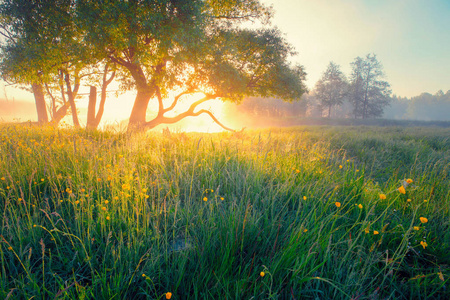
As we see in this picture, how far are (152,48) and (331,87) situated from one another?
142 ft

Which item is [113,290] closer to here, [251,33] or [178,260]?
[178,260]

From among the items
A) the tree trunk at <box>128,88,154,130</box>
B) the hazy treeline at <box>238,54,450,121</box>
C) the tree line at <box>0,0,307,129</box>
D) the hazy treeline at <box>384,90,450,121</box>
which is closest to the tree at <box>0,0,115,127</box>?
the tree line at <box>0,0,307,129</box>

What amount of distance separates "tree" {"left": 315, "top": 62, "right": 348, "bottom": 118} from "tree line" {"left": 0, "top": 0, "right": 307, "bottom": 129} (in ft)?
108

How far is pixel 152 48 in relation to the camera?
11.6m

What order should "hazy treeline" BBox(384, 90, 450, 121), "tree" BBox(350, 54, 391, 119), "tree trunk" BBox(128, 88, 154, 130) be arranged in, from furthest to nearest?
"hazy treeline" BBox(384, 90, 450, 121) → "tree" BBox(350, 54, 391, 119) → "tree trunk" BBox(128, 88, 154, 130)

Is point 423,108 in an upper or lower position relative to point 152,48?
upper

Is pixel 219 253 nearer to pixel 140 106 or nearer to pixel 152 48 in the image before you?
pixel 152 48

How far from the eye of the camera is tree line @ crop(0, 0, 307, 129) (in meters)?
9.81

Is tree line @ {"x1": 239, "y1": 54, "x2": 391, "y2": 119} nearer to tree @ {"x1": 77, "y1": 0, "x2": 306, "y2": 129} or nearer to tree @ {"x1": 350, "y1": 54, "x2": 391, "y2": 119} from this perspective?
tree @ {"x1": 350, "y1": 54, "x2": 391, "y2": 119}

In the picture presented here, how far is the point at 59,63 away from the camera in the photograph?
11.1 meters

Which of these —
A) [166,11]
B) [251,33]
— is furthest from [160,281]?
[251,33]

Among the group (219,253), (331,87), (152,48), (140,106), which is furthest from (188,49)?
(331,87)

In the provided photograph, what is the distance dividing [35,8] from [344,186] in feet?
48.7

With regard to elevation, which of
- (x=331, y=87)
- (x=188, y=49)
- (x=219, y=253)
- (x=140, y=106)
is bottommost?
(x=219, y=253)
